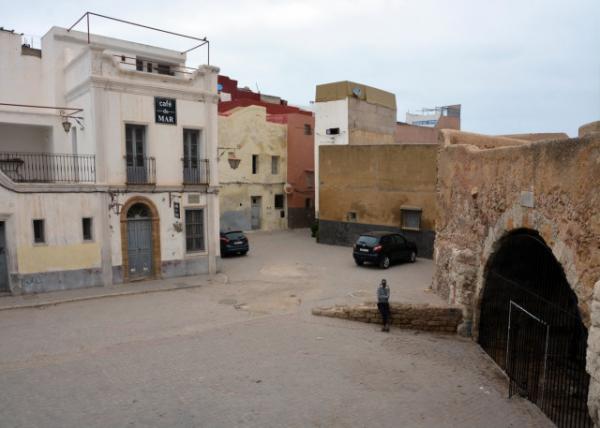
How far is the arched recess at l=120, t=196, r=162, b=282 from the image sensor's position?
54.9ft

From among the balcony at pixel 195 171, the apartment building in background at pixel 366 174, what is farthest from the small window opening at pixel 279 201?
the balcony at pixel 195 171

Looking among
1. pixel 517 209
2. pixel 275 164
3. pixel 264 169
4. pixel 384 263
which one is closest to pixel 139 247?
pixel 384 263

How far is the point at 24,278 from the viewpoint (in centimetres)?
1491

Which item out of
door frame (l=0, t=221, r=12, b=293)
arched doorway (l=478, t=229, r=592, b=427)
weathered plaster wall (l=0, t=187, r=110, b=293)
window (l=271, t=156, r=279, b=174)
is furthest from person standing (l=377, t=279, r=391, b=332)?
window (l=271, t=156, r=279, b=174)

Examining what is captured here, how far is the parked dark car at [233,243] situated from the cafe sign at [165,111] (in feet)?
23.5

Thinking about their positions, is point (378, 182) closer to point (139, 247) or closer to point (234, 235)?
point (234, 235)

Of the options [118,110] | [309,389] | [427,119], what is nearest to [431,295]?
[309,389]

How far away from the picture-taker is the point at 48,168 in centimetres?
1848

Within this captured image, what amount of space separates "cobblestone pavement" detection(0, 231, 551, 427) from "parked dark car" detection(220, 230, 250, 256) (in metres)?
7.12

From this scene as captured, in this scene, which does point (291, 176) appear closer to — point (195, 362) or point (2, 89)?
point (2, 89)

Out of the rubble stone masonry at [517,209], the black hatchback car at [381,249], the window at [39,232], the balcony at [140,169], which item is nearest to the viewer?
the rubble stone masonry at [517,209]

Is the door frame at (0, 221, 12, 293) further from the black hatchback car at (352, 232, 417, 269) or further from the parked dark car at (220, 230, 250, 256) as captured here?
the black hatchback car at (352, 232, 417, 269)

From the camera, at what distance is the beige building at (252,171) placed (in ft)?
100

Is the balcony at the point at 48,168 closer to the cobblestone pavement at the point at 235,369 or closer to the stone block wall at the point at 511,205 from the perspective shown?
the cobblestone pavement at the point at 235,369
